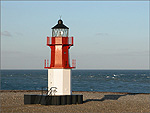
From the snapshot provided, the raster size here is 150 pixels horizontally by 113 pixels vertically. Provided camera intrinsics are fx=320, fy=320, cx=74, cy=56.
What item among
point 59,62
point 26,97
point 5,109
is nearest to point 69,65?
point 59,62

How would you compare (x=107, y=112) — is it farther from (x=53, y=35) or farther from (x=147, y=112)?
(x=53, y=35)

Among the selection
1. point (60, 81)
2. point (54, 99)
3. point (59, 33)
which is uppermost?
point (59, 33)

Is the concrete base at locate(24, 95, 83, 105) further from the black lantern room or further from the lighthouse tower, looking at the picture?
the black lantern room

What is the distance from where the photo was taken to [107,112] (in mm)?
23531

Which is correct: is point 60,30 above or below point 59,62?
above

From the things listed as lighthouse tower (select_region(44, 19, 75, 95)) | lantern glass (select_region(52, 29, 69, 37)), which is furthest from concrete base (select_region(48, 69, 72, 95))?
lantern glass (select_region(52, 29, 69, 37))

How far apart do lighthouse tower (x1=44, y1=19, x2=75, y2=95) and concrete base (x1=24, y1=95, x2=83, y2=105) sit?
451mm

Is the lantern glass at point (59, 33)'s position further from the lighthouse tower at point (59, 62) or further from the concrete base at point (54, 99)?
the concrete base at point (54, 99)

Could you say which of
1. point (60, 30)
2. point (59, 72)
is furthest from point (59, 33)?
point (59, 72)

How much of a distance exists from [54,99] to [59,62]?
9.99 feet

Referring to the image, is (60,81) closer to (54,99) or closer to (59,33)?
(54,99)

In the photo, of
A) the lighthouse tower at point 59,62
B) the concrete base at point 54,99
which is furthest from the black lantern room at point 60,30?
the concrete base at point 54,99

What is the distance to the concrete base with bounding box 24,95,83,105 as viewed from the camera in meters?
25.9

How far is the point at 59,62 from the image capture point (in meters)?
26.4
